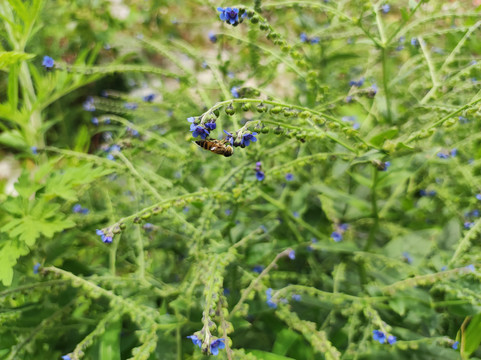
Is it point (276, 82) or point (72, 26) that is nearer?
point (72, 26)

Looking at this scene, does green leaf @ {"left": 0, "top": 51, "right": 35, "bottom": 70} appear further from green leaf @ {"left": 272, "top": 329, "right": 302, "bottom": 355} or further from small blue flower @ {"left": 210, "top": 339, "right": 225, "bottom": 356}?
green leaf @ {"left": 272, "top": 329, "right": 302, "bottom": 355}

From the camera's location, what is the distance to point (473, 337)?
1.08m

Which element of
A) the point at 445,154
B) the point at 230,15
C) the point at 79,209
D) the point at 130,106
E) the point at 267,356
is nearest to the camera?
the point at 230,15

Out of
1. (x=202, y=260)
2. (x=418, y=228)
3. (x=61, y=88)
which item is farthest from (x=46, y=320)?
(x=418, y=228)

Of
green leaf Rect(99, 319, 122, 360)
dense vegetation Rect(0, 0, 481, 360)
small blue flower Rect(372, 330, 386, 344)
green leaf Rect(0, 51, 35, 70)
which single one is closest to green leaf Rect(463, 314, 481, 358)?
dense vegetation Rect(0, 0, 481, 360)

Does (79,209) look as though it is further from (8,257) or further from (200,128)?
(200,128)

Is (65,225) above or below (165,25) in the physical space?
below

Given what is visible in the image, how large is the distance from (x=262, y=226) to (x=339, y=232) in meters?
0.23

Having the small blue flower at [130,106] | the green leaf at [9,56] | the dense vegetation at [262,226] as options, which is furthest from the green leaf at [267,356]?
the small blue flower at [130,106]

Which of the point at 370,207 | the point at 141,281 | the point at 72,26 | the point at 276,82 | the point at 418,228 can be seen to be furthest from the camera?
the point at 276,82

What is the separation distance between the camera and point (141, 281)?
122 cm

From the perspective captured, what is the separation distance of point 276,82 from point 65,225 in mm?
1773

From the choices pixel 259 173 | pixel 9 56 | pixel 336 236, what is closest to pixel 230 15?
pixel 259 173

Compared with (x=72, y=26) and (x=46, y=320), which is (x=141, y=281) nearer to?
(x=46, y=320)
